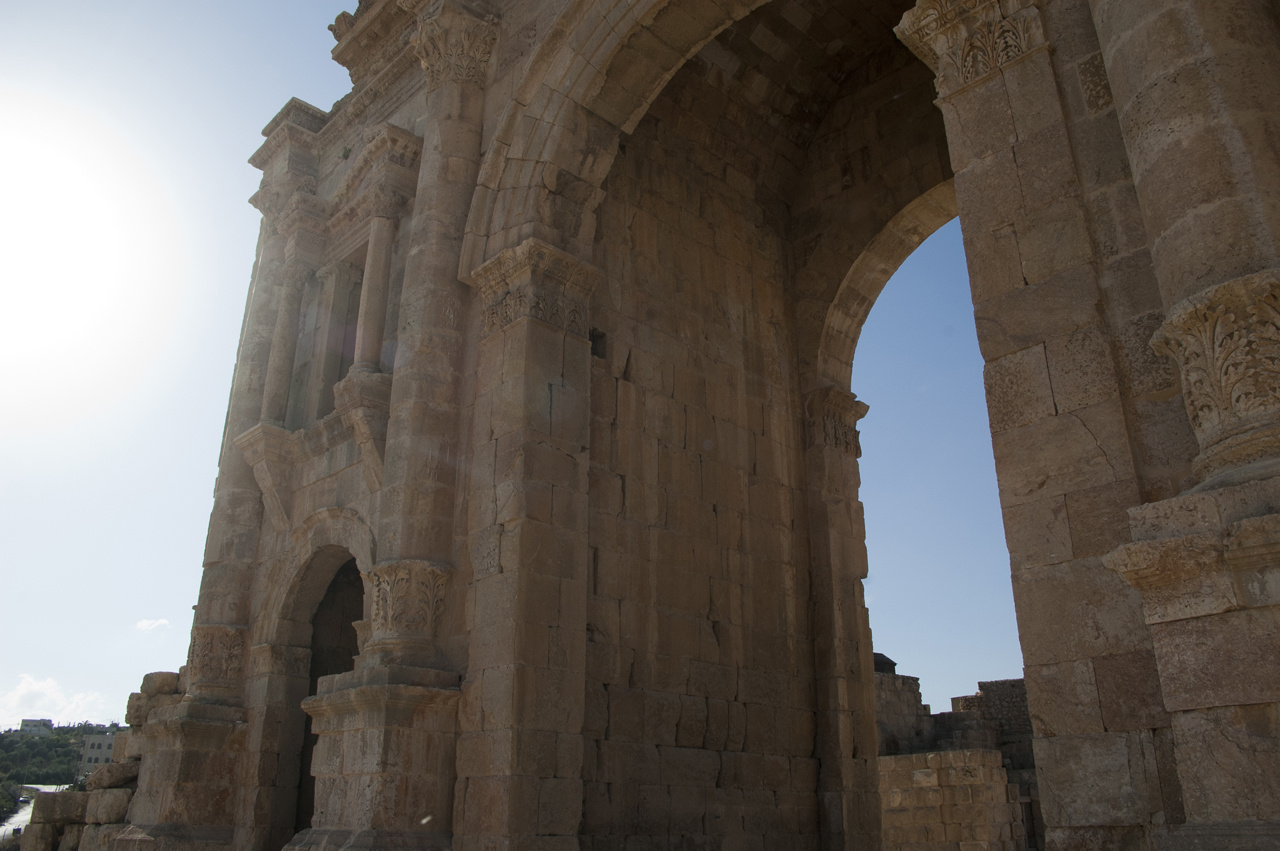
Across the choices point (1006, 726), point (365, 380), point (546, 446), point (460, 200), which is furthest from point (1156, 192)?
point (1006, 726)

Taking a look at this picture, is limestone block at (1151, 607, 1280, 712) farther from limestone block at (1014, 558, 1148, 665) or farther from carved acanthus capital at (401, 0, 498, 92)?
carved acanthus capital at (401, 0, 498, 92)

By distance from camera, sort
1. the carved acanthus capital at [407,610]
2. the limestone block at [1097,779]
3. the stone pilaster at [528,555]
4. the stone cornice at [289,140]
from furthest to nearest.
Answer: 1. the stone cornice at [289,140]
2. the carved acanthus capital at [407,610]
3. the stone pilaster at [528,555]
4. the limestone block at [1097,779]

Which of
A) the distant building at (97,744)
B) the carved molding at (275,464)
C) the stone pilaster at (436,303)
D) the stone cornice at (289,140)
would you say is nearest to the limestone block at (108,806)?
the carved molding at (275,464)

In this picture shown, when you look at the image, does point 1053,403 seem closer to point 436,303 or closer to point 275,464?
point 436,303

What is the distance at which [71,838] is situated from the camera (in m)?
11.5

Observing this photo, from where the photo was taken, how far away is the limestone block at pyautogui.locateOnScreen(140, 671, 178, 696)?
11883 millimetres

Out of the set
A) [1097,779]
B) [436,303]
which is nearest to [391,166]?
[436,303]

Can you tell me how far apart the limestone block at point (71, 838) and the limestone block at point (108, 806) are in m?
0.31

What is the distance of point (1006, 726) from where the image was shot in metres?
18.2

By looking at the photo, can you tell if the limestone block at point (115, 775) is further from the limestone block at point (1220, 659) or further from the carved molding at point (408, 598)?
the limestone block at point (1220, 659)

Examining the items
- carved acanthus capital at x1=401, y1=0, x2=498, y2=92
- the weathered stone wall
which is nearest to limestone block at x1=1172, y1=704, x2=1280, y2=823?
carved acanthus capital at x1=401, y1=0, x2=498, y2=92

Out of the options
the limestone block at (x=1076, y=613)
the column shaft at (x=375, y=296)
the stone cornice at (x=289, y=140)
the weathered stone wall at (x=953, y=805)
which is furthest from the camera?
the weathered stone wall at (x=953, y=805)

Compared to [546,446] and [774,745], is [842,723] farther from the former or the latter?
[546,446]

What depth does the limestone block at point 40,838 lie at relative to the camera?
38.2 ft
